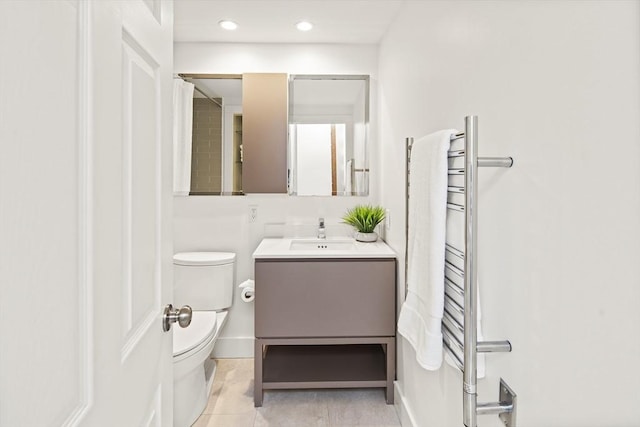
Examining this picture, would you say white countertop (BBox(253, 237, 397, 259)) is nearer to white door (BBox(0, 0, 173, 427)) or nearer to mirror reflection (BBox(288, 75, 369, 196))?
mirror reflection (BBox(288, 75, 369, 196))

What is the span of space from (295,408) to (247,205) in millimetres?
1421

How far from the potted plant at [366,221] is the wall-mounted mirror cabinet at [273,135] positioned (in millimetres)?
246

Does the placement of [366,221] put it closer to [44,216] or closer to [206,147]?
[206,147]

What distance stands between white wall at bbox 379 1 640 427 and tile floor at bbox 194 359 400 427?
928mm

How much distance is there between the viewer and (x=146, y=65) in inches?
31.0

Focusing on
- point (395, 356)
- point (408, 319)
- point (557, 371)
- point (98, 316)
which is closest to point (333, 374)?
point (395, 356)

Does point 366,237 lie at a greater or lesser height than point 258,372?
greater

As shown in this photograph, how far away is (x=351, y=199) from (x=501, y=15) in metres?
1.87

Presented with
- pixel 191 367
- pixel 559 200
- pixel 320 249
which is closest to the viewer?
pixel 559 200

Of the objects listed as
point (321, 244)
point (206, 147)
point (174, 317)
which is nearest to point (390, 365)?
point (321, 244)

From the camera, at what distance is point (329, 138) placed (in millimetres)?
2785

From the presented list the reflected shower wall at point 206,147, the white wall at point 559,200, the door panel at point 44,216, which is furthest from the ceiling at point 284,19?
the door panel at point 44,216

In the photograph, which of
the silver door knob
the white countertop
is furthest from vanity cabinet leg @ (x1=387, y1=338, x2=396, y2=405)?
the silver door knob

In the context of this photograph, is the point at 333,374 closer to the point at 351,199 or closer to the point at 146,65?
the point at 351,199
